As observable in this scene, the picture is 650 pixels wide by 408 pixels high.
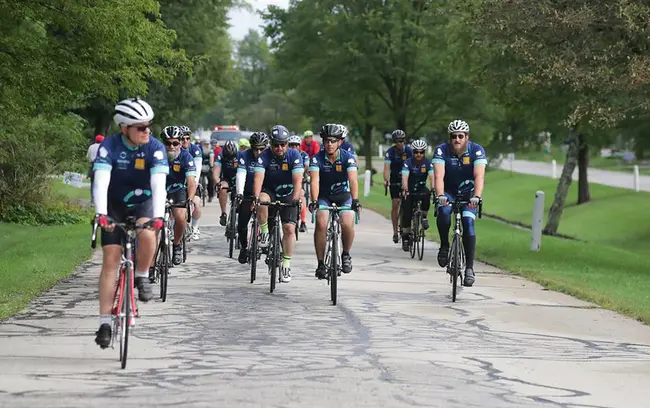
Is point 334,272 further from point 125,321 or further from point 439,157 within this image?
point 125,321

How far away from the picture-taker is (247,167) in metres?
17.2

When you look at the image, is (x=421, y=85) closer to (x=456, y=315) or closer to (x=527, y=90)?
(x=527, y=90)

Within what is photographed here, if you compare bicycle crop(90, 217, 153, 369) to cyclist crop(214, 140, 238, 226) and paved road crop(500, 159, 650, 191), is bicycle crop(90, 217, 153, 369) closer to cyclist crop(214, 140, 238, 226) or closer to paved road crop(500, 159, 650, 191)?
cyclist crop(214, 140, 238, 226)

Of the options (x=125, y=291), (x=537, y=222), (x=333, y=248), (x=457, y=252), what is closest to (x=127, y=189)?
(x=125, y=291)

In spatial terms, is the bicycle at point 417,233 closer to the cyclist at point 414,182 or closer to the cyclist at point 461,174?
the cyclist at point 414,182

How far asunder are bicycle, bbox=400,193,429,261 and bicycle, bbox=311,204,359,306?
18.1 feet

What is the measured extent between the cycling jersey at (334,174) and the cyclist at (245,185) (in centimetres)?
154

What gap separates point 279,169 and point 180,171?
1.81m

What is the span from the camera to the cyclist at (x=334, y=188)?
46.6ft

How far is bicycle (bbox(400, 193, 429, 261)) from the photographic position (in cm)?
1984

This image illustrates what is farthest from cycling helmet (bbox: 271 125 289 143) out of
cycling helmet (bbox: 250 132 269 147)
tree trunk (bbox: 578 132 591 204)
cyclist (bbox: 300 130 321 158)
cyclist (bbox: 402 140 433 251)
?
tree trunk (bbox: 578 132 591 204)

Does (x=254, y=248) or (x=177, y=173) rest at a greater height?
(x=177, y=173)

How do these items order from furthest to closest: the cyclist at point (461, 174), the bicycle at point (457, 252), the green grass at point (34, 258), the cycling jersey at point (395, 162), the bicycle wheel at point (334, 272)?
the cycling jersey at point (395, 162), the cyclist at point (461, 174), the bicycle at point (457, 252), the green grass at point (34, 258), the bicycle wheel at point (334, 272)

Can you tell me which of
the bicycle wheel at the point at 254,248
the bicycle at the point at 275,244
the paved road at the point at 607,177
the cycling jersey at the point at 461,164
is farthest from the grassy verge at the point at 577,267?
the paved road at the point at 607,177
